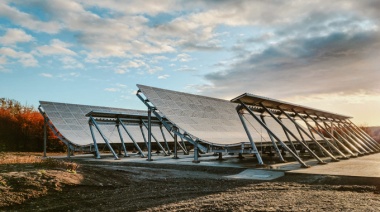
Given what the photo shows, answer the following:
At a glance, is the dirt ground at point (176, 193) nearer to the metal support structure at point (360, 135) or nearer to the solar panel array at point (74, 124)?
the solar panel array at point (74, 124)

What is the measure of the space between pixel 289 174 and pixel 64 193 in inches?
284

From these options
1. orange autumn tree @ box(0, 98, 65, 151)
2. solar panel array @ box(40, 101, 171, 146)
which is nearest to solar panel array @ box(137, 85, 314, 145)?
solar panel array @ box(40, 101, 171, 146)

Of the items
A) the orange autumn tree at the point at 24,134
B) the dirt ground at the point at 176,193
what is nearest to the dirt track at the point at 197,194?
the dirt ground at the point at 176,193

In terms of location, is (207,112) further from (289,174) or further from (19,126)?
(19,126)

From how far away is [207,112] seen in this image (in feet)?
70.8

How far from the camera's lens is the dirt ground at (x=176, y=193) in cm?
715

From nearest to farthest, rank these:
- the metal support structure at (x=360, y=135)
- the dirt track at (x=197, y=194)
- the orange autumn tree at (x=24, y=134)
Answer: the dirt track at (x=197, y=194), the metal support structure at (x=360, y=135), the orange autumn tree at (x=24, y=134)

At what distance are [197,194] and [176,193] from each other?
63cm

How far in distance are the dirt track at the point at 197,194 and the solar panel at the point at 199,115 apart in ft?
17.1

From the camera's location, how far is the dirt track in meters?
7.11

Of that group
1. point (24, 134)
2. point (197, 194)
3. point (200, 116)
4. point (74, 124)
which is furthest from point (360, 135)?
point (24, 134)

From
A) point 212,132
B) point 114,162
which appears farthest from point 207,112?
point 114,162

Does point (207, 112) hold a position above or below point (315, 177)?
above

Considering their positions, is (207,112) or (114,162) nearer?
(114,162)
